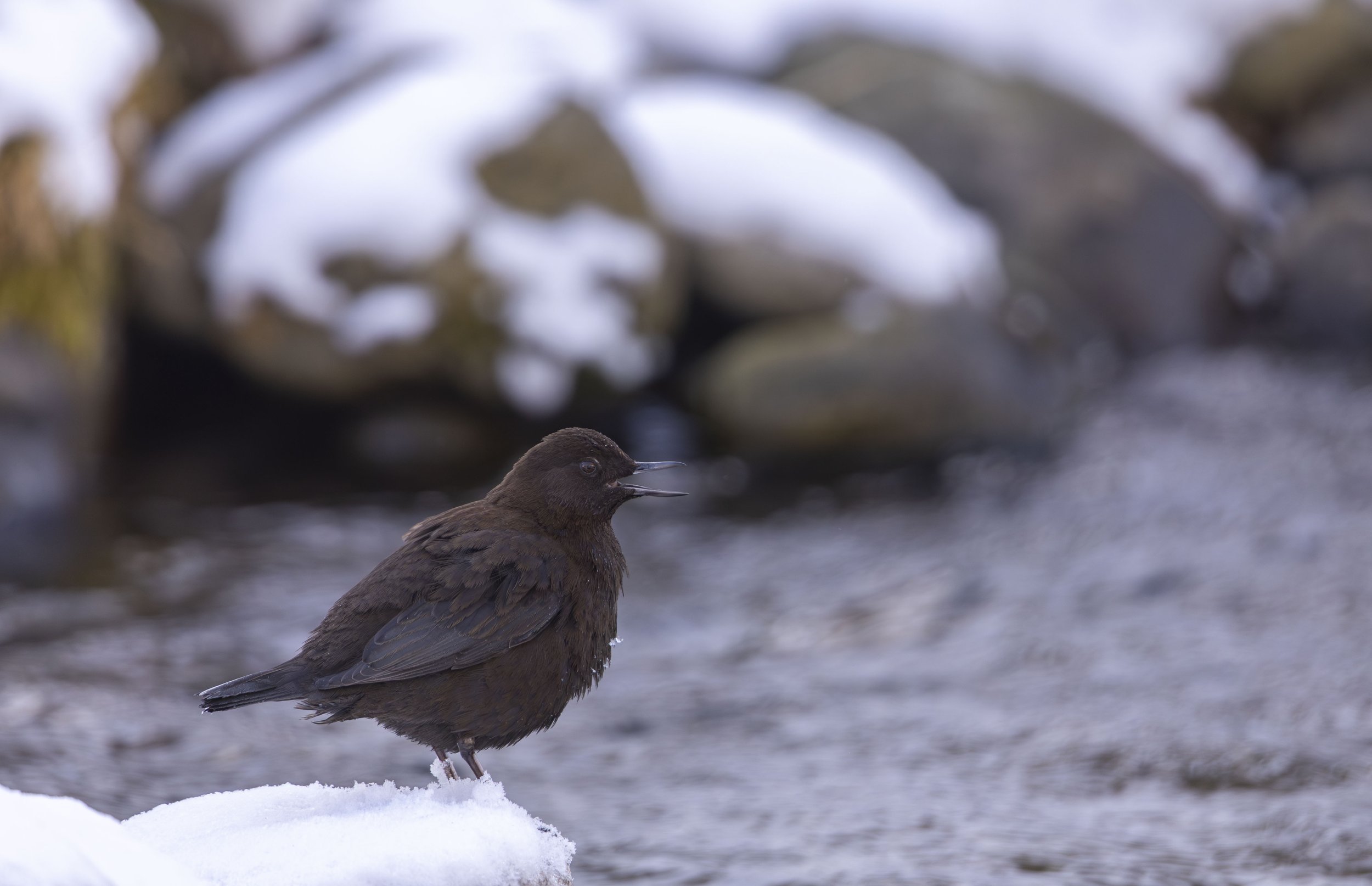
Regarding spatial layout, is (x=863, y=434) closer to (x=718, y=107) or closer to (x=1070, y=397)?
(x=1070, y=397)

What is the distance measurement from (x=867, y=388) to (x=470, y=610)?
16.1 ft

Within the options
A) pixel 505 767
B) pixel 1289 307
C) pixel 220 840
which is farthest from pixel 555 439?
pixel 1289 307

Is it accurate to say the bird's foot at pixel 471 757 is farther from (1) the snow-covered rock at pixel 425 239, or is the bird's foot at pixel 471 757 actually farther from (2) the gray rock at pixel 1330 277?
(2) the gray rock at pixel 1330 277

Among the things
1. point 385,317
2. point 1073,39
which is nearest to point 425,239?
point 385,317

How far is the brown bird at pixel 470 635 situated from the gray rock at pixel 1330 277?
814 cm

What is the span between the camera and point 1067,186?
9.80 m

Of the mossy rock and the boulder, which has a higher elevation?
the boulder

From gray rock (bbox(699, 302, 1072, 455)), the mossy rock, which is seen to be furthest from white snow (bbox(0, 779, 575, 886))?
gray rock (bbox(699, 302, 1072, 455))

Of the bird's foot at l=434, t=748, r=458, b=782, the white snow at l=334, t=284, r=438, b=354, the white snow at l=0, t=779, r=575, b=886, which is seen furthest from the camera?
the white snow at l=334, t=284, r=438, b=354

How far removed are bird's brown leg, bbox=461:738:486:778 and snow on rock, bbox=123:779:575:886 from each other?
0.30ft

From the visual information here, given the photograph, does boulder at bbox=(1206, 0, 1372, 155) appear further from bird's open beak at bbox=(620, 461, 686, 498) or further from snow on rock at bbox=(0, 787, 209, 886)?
snow on rock at bbox=(0, 787, 209, 886)

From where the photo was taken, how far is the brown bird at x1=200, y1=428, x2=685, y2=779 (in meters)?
2.96

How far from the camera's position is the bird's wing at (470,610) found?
2.95 meters

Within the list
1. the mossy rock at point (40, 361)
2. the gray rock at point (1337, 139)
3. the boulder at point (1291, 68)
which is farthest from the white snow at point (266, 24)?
the gray rock at point (1337, 139)
